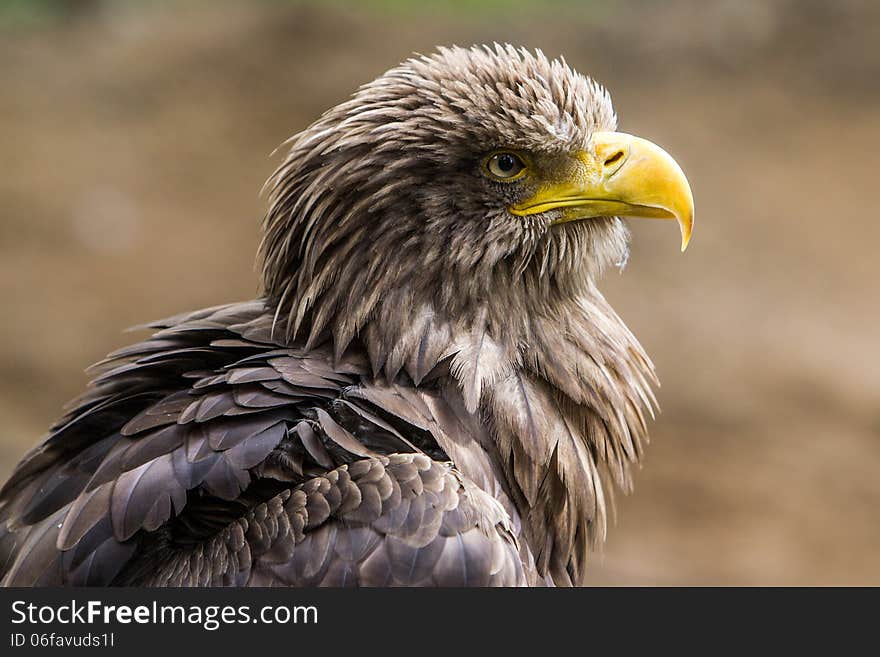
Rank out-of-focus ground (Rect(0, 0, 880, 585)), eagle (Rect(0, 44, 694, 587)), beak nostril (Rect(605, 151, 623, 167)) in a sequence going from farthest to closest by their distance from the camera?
out-of-focus ground (Rect(0, 0, 880, 585)) < beak nostril (Rect(605, 151, 623, 167)) < eagle (Rect(0, 44, 694, 587))

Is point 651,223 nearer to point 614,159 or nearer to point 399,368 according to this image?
point 614,159

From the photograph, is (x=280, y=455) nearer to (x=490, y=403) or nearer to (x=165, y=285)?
(x=490, y=403)

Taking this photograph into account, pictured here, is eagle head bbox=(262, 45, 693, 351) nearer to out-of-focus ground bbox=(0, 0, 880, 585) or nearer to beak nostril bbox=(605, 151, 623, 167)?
beak nostril bbox=(605, 151, 623, 167)

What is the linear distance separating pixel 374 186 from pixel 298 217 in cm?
32

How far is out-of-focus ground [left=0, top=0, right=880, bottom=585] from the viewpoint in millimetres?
9352

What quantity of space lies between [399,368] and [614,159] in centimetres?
100

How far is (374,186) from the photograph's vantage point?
380 cm

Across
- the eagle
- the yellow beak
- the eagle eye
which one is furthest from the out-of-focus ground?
the eagle eye

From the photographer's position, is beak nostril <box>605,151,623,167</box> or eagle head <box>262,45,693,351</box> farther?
beak nostril <box>605,151,623,167</box>

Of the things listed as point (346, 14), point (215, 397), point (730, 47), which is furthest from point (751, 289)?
point (215, 397)

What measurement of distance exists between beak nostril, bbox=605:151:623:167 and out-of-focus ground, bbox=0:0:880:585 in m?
4.49

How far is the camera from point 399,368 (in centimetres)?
379

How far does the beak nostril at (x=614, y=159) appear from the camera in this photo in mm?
3926

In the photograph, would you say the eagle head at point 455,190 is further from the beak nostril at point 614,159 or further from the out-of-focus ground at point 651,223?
the out-of-focus ground at point 651,223
